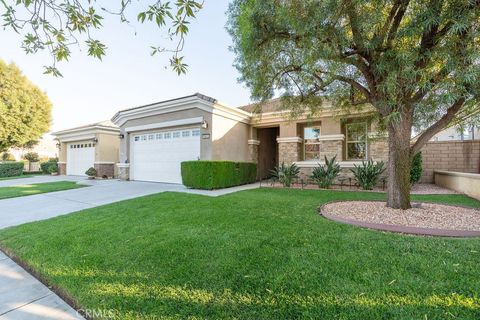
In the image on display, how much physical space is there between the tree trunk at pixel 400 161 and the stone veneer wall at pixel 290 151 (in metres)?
6.66

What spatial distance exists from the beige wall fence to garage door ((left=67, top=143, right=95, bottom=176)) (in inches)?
776

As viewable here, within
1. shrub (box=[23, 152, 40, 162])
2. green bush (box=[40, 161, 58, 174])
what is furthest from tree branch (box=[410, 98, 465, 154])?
shrub (box=[23, 152, 40, 162])

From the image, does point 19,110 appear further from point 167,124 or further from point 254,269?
point 254,269

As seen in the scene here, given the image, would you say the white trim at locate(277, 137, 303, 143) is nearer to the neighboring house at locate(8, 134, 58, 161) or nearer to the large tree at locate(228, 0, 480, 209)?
the large tree at locate(228, 0, 480, 209)

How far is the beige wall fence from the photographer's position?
989 centimetres

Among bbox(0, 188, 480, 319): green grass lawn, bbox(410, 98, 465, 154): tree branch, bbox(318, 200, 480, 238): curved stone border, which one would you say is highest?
bbox(410, 98, 465, 154): tree branch

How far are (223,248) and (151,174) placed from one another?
1046 cm

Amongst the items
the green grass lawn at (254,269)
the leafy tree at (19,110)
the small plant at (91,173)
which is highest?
the leafy tree at (19,110)

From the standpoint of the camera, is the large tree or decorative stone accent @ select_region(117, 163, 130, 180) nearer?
the large tree

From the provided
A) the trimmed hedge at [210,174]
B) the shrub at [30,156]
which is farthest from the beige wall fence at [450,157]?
the shrub at [30,156]

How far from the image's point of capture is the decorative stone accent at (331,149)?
10891 mm

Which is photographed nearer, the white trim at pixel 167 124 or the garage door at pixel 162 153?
the white trim at pixel 167 124

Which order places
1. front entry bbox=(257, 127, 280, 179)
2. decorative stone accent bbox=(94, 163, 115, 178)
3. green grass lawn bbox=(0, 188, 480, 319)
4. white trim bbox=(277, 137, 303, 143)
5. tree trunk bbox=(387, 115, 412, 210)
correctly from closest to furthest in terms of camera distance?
green grass lawn bbox=(0, 188, 480, 319)
tree trunk bbox=(387, 115, 412, 210)
white trim bbox=(277, 137, 303, 143)
front entry bbox=(257, 127, 280, 179)
decorative stone accent bbox=(94, 163, 115, 178)

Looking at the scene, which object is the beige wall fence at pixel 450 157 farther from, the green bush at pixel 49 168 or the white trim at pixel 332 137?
the green bush at pixel 49 168
